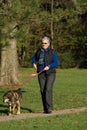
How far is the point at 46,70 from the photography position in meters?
12.6

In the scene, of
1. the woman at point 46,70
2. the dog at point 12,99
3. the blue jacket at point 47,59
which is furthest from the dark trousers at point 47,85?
the dog at point 12,99

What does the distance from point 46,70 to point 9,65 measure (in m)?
9.99

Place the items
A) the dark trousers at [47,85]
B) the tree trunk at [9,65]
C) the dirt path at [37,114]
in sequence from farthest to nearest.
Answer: the tree trunk at [9,65]
the dark trousers at [47,85]
the dirt path at [37,114]

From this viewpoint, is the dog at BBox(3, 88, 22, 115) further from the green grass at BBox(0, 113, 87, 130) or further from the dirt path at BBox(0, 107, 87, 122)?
the green grass at BBox(0, 113, 87, 130)

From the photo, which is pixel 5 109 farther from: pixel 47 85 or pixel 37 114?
pixel 47 85

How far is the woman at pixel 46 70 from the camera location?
12.6 meters

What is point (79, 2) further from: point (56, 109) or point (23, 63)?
point (23, 63)

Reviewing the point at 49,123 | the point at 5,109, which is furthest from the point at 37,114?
the point at 49,123

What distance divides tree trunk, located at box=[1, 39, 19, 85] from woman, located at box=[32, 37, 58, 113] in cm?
958

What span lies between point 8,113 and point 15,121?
1705mm

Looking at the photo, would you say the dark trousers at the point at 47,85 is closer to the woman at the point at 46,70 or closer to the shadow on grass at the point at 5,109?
the woman at the point at 46,70

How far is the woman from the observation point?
1259 cm

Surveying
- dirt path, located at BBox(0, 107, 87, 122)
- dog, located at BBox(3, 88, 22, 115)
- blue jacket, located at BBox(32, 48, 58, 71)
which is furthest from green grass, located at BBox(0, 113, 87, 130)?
blue jacket, located at BBox(32, 48, 58, 71)

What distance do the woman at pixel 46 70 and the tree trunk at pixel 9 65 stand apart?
9584mm
